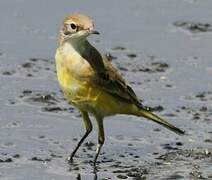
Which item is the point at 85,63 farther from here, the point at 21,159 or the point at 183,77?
the point at 183,77

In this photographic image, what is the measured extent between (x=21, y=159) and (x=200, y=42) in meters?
4.01

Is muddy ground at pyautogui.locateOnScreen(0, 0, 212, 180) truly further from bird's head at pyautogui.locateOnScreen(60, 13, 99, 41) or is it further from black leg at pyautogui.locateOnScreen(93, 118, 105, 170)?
bird's head at pyautogui.locateOnScreen(60, 13, 99, 41)

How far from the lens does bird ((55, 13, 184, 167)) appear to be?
9.87 m

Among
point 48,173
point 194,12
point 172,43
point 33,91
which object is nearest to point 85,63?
point 48,173

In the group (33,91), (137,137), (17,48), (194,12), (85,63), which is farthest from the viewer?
(194,12)

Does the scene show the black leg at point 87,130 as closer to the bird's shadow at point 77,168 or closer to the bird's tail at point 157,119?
the bird's shadow at point 77,168

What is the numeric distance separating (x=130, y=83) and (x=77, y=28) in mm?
2709

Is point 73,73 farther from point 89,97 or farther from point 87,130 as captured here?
point 87,130

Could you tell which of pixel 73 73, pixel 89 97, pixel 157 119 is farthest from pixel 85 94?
pixel 157 119

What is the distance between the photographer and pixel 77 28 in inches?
385

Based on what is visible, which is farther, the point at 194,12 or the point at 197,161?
the point at 194,12

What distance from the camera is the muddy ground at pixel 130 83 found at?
33.9 feet

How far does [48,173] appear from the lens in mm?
10008

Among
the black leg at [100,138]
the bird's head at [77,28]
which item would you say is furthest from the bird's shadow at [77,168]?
the bird's head at [77,28]
